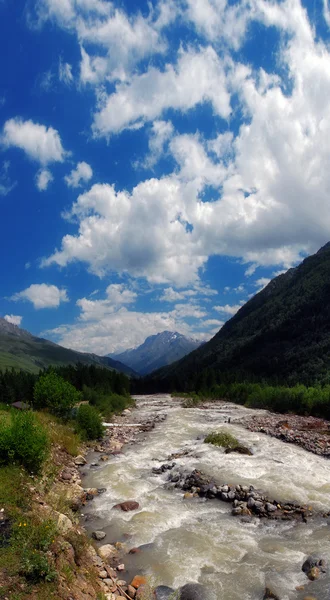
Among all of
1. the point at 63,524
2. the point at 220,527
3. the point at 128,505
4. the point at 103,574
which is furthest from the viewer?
the point at 128,505

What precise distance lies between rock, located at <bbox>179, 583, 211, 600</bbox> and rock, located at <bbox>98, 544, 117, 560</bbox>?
3132 mm

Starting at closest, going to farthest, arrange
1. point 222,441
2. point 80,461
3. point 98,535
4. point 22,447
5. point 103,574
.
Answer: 1. point 103,574
2. point 98,535
3. point 22,447
4. point 80,461
5. point 222,441

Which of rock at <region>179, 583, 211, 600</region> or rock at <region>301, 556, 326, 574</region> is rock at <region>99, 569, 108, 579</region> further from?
rock at <region>301, 556, 326, 574</region>

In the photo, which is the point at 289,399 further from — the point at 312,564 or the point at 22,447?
the point at 22,447

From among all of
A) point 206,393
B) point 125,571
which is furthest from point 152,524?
point 206,393

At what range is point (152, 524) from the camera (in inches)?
606

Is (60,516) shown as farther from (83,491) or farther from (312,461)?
(312,461)

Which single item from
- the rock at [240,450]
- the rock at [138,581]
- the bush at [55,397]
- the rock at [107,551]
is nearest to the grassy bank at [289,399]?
the rock at [240,450]

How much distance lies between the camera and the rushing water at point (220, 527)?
11508 mm

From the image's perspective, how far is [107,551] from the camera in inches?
508

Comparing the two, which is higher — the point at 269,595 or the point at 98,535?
the point at 98,535

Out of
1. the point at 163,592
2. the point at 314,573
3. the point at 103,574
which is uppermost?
the point at 103,574

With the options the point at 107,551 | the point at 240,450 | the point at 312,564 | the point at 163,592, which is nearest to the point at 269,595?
the point at 312,564

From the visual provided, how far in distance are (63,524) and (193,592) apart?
209 inches
